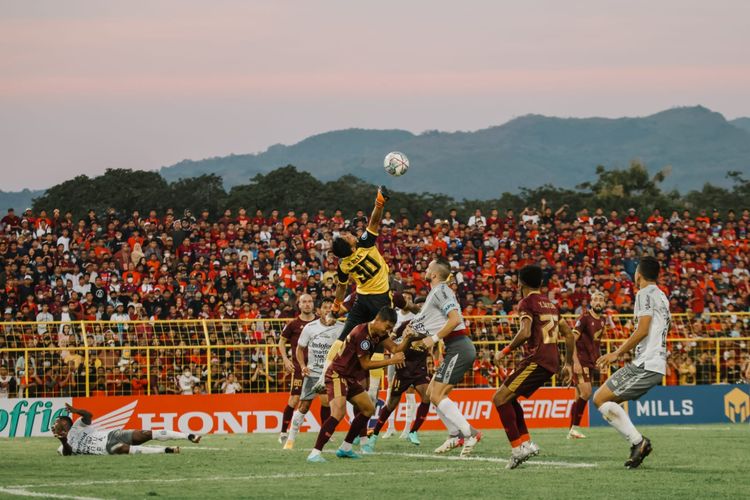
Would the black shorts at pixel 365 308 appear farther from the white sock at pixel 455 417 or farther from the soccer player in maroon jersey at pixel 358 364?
the white sock at pixel 455 417

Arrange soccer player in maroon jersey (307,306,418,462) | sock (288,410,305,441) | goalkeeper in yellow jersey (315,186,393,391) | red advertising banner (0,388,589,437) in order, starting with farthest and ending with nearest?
1. red advertising banner (0,388,589,437)
2. sock (288,410,305,441)
3. goalkeeper in yellow jersey (315,186,393,391)
4. soccer player in maroon jersey (307,306,418,462)

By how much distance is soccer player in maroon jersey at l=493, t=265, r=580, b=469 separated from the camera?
13320 millimetres

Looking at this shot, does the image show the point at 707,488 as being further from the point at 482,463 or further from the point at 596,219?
the point at 596,219

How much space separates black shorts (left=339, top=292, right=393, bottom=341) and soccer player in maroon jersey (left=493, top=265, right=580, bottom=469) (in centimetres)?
330

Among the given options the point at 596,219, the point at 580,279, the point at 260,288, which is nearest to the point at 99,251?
the point at 260,288

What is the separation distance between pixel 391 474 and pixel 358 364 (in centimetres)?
201

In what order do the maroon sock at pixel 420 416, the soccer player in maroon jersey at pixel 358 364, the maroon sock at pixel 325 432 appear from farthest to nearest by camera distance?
the maroon sock at pixel 420 416, the maroon sock at pixel 325 432, the soccer player in maroon jersey at pixel 358 364

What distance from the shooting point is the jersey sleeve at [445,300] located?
603 inches

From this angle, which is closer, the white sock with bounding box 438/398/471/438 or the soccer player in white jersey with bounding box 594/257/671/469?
the soccer player in white jersey with bounding box 594/257/671/469

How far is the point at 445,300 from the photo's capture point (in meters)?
15.4

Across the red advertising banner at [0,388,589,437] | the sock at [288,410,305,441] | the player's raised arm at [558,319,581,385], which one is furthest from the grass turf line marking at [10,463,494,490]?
the red advertising banner at [0,388,589,437]

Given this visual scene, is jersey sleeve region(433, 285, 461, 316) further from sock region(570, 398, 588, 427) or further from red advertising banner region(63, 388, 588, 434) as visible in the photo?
red advertising banner region(63, 388, 588, 434)

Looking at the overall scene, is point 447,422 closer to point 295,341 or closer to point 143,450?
point 143,450

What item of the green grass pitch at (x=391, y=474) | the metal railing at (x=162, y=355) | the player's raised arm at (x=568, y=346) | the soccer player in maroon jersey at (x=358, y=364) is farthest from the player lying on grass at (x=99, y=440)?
the metal railing at (x=162, y=355)
